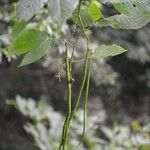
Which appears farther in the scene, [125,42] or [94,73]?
[125,42]

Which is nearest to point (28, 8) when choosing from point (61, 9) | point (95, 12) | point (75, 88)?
point (61, 9)

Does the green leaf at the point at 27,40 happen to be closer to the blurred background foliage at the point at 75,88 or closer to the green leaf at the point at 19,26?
the green leaf at the point at 19,26

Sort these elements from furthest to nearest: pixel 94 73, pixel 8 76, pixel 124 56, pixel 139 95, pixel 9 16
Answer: pixel 139 95, pixel 124 56, pixel 8 76, pixel 94 73, pixel 9 16

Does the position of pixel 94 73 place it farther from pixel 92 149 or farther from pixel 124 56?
pixel 124 56

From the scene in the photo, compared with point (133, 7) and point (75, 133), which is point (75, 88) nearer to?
point (75, 133)

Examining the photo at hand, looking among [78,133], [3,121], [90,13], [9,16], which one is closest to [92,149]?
[78,133]

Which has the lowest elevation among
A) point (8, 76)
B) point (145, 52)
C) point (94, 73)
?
point (145, 52)
